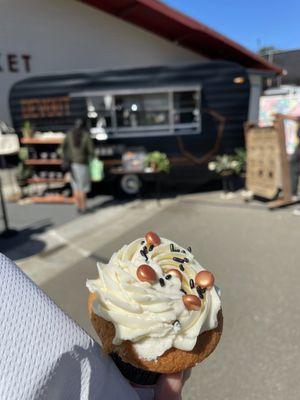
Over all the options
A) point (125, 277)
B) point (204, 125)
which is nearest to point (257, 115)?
point (204, 125)

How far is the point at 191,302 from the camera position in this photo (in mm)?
1161

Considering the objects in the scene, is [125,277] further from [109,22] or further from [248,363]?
[109,22]

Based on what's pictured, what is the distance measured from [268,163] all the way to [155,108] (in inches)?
117

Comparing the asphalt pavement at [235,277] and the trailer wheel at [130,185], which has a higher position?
the trailer wheel at [130,185]

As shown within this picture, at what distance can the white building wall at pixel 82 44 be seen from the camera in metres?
7.63

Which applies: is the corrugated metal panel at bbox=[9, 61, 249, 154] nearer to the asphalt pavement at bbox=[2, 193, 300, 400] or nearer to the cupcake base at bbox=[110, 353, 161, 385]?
the asphalt pavement at bbox=[2, 193, 300, 400]

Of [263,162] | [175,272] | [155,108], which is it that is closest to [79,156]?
[155,108]

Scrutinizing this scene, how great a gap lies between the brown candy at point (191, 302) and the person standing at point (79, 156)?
20.4 ft

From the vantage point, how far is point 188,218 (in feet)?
22.3

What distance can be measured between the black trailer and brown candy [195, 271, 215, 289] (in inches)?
292

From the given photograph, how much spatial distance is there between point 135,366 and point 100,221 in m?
5.80

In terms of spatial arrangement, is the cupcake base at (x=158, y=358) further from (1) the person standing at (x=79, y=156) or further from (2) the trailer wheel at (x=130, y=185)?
(2) the trailer wheel at (x=130, y=185)

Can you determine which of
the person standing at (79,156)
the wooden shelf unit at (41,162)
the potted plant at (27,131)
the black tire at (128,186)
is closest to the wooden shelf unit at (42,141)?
the potted plant at (27,131)

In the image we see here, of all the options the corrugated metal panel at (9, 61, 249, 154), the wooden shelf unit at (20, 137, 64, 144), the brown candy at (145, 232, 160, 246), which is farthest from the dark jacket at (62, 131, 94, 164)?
the brown candy at (145, 232, 160, 246)
